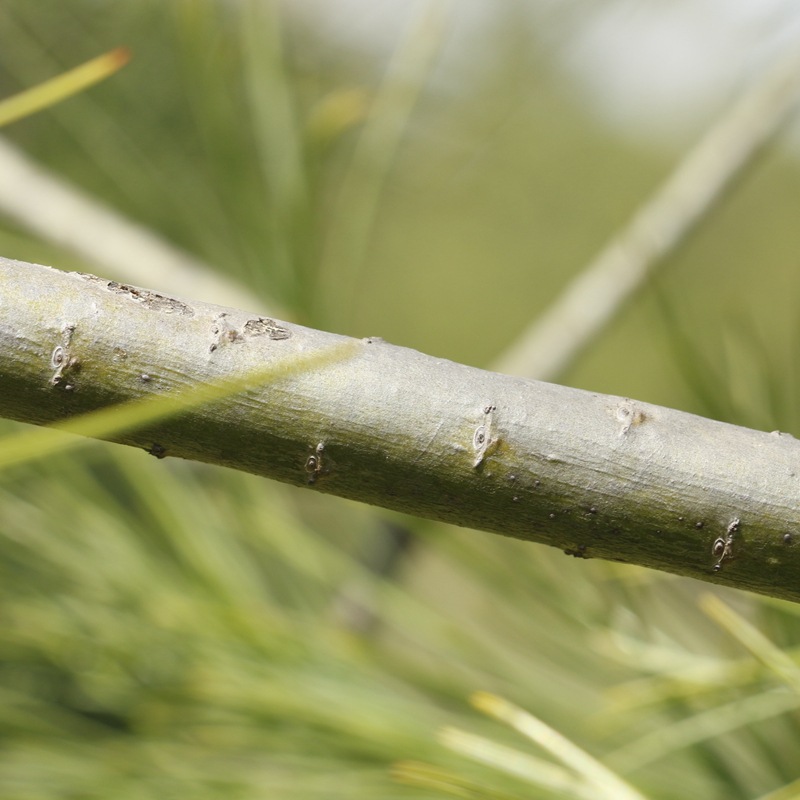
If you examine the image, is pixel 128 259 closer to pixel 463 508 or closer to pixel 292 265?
pixel 292 265

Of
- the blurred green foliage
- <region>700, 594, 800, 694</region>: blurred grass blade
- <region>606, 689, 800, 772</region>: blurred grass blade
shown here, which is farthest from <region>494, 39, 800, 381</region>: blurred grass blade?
<region>700, 594, 800, 694</region>: blurred grass blade

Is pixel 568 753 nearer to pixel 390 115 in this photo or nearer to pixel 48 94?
pixel 48 94

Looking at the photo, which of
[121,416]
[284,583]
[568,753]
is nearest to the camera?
[121,416]

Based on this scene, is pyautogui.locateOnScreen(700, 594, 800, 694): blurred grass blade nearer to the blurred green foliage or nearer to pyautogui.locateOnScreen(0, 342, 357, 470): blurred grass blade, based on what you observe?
the blurred green foliage

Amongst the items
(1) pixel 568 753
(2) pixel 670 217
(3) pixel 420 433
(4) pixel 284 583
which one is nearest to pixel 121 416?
(3) pixel 420 433

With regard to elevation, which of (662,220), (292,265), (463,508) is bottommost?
(463,508)

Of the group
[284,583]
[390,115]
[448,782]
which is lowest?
[448,782]

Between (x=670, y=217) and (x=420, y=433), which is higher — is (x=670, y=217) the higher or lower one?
the higher one

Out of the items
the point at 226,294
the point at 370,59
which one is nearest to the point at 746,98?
the point at 370,59
